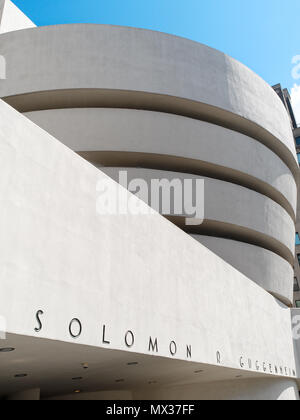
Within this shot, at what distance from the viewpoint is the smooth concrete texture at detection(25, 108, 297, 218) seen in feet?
51.3

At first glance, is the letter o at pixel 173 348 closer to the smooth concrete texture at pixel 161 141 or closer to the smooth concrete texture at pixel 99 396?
the smooth concrete texture at pixel 99 396

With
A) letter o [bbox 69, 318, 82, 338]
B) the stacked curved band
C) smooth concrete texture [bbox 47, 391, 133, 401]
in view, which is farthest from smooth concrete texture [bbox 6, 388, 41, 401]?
the stacked curved band

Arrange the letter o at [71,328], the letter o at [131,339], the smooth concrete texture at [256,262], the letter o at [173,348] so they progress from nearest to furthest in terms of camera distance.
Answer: the letter o at [71,328] → the letter o at [131,339] → the letter o at [173,348] → the smooth concrete texture at [256,262]

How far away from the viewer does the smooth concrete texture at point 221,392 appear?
40.4 ft

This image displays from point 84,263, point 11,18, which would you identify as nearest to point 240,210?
point 84,263

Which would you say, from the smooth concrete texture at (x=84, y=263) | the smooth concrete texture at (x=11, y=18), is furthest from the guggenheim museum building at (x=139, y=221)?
the smooth concrete texture at (x=11, y=18)

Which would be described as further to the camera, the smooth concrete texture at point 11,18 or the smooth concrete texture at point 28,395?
the smooth concrete texture at point 11,18

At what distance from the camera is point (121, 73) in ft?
54.4

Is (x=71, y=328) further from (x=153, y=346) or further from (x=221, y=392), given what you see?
(x=221, y=392)

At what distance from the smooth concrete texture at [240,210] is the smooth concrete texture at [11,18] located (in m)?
10.7

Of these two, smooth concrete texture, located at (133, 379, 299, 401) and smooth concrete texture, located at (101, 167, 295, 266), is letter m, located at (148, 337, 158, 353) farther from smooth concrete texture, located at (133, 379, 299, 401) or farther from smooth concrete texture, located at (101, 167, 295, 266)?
smooth concrete texture, located at (101, 167, 295, 266)

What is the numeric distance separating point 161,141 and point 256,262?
7.03 meters

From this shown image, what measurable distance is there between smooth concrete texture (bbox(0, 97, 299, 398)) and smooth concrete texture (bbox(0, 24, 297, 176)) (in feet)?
33.3
